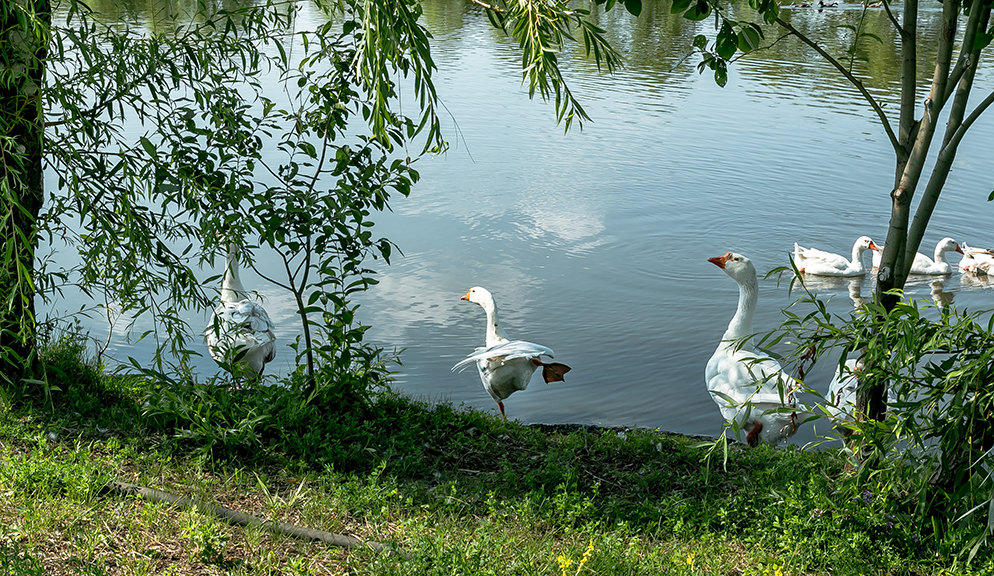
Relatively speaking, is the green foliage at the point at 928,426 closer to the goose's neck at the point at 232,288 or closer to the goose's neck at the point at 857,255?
the goose's neck at the point at 232,288

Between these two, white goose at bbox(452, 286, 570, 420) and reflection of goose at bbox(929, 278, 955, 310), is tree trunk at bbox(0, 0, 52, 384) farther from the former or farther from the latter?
reflection of goose at bbox(929, 278, 955, 310)

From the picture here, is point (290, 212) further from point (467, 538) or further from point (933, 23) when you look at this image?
point (933, 23)

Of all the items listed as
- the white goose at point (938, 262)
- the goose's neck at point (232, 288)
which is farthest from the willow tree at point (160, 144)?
the white goose at point (938, 262)

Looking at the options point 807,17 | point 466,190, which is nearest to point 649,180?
point 466,190

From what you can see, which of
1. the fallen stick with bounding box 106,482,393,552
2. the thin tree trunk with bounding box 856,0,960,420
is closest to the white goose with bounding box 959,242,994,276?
the thin tree trunk with bounding box 856,0,960,420

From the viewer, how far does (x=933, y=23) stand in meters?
27.2

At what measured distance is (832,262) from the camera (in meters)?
9.98

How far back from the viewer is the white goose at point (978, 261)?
10148mm

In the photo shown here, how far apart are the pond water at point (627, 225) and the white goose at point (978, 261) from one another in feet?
A: 0.70

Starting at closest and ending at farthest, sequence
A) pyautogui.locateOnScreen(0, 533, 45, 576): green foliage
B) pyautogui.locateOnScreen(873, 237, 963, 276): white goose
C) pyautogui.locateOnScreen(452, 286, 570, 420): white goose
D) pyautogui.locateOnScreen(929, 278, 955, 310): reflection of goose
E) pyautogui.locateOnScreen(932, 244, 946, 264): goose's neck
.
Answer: pyautogui.locateOnScreen(0, 533, 45, 576): green foliage
pyautogui.locateOnScreen(452, 286, 570, 420): white goose
pyautogui.locateOnScreen(929, 278, 955, 310): reflection of goose
pyautogui.locateOnScreen(873, 237, 963, 276): white goose
pyautogui.locateOnScreen(932, 244, 946, 264): goose's neck

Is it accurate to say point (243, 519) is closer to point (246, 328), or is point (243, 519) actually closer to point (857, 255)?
point (246, 328)

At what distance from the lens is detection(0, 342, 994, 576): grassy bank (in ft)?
10.8

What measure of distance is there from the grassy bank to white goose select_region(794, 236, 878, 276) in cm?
549

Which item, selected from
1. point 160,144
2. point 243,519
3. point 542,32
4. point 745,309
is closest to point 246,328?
point 160,144
